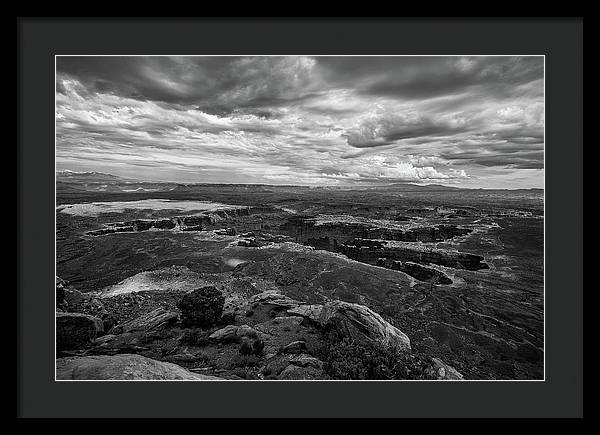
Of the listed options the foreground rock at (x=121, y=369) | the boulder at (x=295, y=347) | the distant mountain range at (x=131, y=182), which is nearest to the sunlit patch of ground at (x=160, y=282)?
the foreground rock at (x=121, y=369)

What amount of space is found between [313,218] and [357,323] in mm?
2916

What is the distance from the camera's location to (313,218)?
23.3 feet

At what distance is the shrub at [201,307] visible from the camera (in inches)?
199

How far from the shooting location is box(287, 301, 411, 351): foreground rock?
4734mm

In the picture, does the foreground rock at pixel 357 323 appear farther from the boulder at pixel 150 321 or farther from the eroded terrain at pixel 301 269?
the boulder at pixel 150 321

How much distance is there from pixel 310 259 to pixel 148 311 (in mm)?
3296

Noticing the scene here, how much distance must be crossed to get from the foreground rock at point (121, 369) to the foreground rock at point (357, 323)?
1969 millimetres

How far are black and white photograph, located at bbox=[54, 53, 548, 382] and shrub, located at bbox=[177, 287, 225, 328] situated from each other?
0.08ft

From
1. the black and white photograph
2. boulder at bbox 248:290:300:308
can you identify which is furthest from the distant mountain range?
boulder at bbox 248:290:300:308

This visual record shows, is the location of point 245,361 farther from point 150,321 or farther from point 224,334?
point 150,321

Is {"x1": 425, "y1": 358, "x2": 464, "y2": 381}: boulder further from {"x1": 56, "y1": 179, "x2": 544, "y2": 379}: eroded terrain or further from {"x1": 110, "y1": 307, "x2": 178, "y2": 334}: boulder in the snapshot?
{"x1": 110, "y1": 307, "x2": 178, "y2": 334}: boulder

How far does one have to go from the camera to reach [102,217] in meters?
6.37
